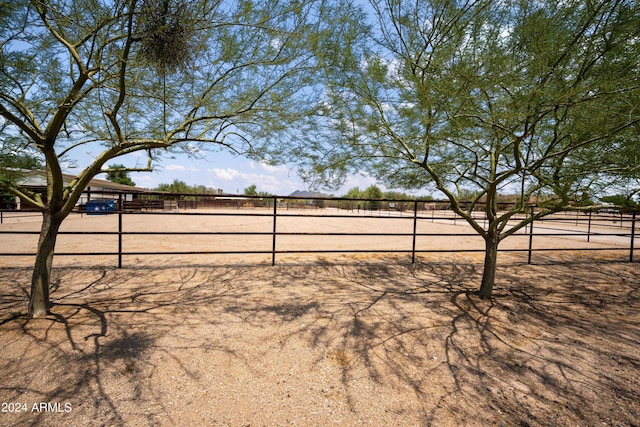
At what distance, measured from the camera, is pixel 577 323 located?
12.1 ft

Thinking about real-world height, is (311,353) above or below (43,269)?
below

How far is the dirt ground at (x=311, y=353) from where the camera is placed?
205 centimetres

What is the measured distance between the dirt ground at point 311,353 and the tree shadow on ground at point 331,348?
14mm

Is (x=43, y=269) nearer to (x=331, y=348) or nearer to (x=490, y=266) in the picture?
(x=331, y=348)

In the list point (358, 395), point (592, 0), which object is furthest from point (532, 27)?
point (358, 395)

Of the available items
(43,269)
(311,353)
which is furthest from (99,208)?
(311,353)

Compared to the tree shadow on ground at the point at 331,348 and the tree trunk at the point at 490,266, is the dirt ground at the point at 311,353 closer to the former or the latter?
the tree shadow on ground at the point at 331,348

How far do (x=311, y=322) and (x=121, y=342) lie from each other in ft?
6.35

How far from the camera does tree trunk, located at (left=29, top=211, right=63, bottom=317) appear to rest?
3324mm

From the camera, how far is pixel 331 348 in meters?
2.90

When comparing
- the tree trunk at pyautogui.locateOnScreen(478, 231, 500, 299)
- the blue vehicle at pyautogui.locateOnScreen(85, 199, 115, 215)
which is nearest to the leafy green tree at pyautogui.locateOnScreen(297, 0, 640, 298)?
the tree trunk at pyautogui.locateOnScreen(478, 231, 500, 299)

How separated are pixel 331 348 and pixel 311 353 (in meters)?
0.22

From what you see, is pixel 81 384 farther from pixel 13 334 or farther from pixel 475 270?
pixel 475 270

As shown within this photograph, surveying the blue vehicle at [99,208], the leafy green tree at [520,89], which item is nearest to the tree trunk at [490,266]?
the leafy green tree at [520,89]
